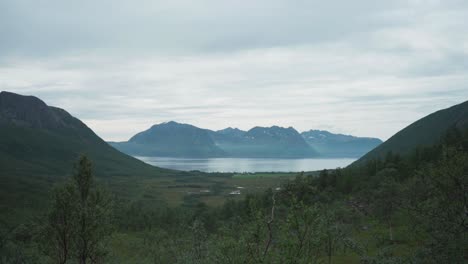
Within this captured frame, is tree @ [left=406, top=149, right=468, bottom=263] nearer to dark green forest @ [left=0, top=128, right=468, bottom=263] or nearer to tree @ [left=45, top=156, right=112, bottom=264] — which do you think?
dark green forest @ [left=0, top=128, right=468, bottom=263]

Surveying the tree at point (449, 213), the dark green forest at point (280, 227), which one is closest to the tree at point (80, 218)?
the dark green forest at point (280, 227)

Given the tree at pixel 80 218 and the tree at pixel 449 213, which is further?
the tree at pixel 80 218

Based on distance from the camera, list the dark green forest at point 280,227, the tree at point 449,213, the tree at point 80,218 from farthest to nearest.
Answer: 1. the tree at point 80,218
2. the tree at point 449,213
3. the dark green forest at point 280,227

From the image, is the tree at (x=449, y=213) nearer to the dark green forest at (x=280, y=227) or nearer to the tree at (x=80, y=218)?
the dark green forest at (x=280, y=227)

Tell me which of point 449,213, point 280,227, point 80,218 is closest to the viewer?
point 280,227

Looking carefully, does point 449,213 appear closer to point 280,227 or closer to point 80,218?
point 280,227

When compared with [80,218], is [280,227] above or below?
above

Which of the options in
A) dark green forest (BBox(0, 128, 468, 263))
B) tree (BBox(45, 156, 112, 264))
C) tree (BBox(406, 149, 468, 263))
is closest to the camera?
dark green forest (BBox(0, 128, 468, 263))

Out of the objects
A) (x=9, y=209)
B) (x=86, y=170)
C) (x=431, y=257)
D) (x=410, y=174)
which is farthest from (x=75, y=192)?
(x=9, y=209)

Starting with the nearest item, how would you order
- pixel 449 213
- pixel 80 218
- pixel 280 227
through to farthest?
pixel 280 227 → pixel 449 213 → pixel 80 218

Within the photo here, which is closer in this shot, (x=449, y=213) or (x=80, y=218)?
(x=449, y=213)

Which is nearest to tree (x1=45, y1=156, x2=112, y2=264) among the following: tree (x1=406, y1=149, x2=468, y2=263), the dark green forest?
the dark green forest

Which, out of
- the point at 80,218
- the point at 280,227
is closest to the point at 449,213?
the point at 280,227

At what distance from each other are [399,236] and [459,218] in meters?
42.8
